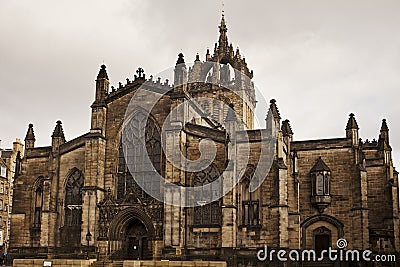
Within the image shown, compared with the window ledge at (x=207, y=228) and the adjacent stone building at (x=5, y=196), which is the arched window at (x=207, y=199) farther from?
the adjacent stone building at (x=5, y=196)

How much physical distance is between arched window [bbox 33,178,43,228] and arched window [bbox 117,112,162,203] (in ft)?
23.3

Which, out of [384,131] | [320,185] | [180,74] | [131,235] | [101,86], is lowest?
[131,235]

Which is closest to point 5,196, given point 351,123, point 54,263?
point 54,263

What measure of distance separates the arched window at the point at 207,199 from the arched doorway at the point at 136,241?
4.06 m

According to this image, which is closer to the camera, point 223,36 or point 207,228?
point 207,228

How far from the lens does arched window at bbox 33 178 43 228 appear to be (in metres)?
41.8

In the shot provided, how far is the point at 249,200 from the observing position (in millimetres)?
36125

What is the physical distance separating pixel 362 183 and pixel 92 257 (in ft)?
64.7

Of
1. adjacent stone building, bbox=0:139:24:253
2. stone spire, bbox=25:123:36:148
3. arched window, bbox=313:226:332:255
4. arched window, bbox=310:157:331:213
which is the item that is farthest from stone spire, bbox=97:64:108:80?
adjacent stone building, bbox=0:139:24:253

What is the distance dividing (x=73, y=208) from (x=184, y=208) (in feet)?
30.2

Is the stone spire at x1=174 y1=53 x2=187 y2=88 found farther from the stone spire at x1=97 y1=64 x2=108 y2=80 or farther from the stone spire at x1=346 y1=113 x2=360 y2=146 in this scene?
the stone spire at x1=346 y1=113 x2=360 y2=146

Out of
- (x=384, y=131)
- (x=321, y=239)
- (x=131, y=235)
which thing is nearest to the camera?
(x=131, y=235)

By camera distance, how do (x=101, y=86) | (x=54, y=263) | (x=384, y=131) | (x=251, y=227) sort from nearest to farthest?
(x=54, y=263), (x=251, y=227), (x=101, y=86), (x=384, y=131)

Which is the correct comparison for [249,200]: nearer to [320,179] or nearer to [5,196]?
[320,179]
